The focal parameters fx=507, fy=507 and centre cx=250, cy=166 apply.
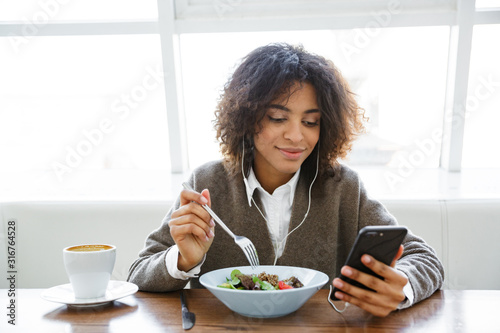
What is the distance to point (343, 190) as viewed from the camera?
5.13 ft

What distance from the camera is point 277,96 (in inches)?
57.6

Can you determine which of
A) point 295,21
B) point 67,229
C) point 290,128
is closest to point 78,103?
point 67,229

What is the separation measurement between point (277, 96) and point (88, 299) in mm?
Answer: 748

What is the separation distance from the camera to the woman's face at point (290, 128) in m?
1.45

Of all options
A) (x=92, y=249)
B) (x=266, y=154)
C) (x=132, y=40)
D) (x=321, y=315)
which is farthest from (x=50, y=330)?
(x=132, y=40)

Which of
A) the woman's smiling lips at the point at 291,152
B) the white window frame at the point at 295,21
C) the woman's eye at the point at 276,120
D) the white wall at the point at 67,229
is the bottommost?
the white wall at the point at 67,229

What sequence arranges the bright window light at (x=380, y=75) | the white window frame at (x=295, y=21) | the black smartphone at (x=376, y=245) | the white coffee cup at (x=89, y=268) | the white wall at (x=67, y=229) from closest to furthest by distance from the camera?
1. the black smartphone at (x=376, y=245)
2. the white coffee cup at (x=89, y=268)
3. the white wall at (x=67, y=229)
4. the white window frame at (x=295, y=21)
5. the bright window light at (x=380, y=75)

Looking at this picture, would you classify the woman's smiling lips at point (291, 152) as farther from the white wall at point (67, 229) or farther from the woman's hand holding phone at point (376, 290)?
the white wall at point (67, 229)

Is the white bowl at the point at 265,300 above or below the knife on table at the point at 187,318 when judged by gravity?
above

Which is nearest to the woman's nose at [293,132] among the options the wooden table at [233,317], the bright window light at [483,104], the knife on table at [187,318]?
the wooden table at [233,317]

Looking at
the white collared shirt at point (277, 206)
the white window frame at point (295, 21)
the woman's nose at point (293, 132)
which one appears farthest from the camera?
the white window frame at point (295, 21)

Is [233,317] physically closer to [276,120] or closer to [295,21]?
[276,120]

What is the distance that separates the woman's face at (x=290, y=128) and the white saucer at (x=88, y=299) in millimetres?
550

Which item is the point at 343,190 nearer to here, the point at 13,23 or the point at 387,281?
the point at 387,281
